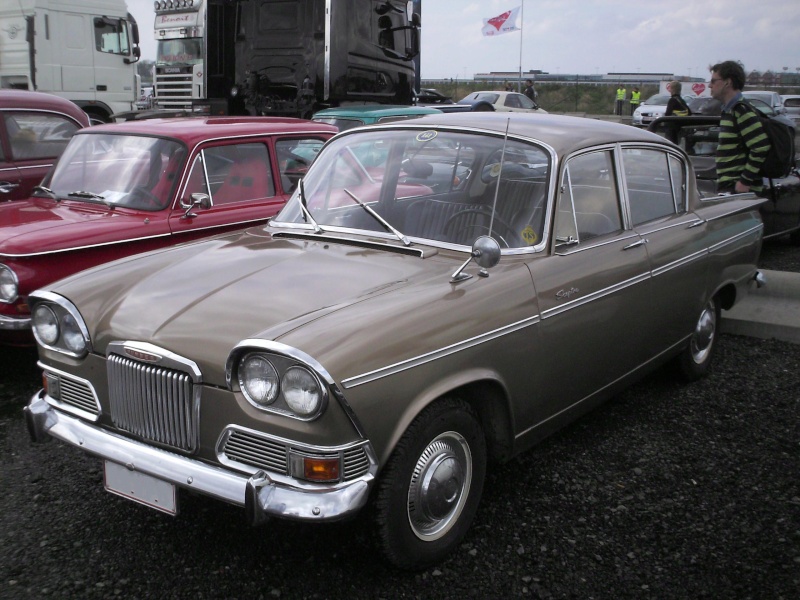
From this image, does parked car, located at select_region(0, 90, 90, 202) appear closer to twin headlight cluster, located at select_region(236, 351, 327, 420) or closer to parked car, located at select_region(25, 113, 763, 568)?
parked car, located at select_region(25, 113, 763, 568)

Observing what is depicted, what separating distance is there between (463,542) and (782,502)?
56.7 inches

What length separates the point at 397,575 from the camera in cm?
290

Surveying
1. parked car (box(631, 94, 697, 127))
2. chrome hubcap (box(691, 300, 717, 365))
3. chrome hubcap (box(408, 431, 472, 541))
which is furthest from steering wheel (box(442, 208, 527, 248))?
parked car (box(631, 94, 697, 127))

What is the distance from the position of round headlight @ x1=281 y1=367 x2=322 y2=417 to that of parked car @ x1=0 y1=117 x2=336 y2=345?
259cm

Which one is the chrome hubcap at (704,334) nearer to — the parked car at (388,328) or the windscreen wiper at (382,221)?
the parked car at (388,328)

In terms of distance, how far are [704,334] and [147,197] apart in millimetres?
3608

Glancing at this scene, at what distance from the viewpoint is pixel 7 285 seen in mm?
4465

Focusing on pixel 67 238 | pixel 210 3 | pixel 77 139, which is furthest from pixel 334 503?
pixel 210 3

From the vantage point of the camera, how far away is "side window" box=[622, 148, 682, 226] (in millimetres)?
4129

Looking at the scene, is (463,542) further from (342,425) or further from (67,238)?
(67,238)

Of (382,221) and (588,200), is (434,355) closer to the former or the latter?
(382,221)

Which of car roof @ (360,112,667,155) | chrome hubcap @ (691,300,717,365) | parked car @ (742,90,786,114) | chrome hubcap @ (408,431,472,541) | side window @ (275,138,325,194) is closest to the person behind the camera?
chrome hubcap @ (408,431,472,541)

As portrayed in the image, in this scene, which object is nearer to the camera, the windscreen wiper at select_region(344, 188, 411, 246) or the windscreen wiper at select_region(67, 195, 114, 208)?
the windscreen wiper at select_region(344, 188, 411, 246)

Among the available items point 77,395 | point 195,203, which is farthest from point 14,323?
point 77,395
